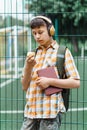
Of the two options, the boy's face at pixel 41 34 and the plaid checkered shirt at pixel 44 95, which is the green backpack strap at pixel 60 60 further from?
the boy's face at pixel 41 34

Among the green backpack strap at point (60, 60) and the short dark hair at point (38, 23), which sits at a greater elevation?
the short dark hair at point (38, 23)

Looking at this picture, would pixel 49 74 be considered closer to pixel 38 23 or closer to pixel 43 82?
pixel 43 82

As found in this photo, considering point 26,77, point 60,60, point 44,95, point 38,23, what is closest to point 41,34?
point 38,23

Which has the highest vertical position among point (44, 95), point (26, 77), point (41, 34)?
point (41, 34)

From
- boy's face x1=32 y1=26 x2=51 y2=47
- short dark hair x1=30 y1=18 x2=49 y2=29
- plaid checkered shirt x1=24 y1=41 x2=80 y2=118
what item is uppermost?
short dark hair x1=30 y1=18 x2=49 y2=29

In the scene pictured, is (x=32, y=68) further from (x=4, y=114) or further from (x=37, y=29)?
(x=4, y=114)

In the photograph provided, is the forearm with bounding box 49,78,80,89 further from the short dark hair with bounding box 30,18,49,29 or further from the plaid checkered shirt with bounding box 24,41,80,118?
the short dark hair with bounding box 30,18,49,29

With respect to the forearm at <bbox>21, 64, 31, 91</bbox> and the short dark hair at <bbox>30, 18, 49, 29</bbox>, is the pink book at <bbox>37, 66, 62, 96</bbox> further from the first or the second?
the short dark hair at <bbox>30, 18, 49, 29</bbox>

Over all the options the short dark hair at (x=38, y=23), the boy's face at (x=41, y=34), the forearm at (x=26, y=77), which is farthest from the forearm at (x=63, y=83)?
the short dark hair at (x=38, y=23)

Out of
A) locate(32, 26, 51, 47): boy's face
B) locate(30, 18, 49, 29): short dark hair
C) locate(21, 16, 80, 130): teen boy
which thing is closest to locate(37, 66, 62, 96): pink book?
locate(21, 16, 80, 130): teen boy

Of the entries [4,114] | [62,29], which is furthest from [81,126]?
[62,29]

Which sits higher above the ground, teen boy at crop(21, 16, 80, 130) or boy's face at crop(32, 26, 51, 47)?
boy's face at crop(32, 26, 51, 47)

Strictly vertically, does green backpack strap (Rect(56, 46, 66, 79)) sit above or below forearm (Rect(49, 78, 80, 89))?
above

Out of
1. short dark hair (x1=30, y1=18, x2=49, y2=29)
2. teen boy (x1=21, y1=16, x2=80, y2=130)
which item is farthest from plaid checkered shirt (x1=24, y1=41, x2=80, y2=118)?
short dark hair (x1=30, y1=18, x2=49, y2=29)
